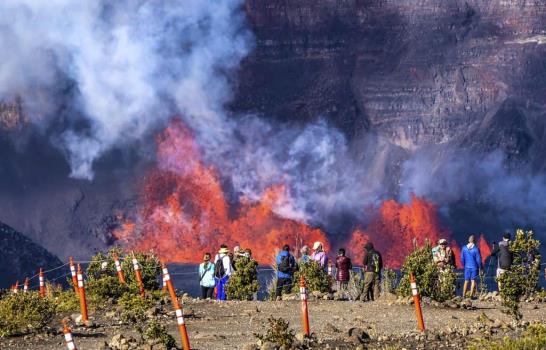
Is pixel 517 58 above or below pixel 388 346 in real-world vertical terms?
above

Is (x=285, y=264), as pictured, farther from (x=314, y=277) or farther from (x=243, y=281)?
(x=243, y=281)

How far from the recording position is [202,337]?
2928 cm

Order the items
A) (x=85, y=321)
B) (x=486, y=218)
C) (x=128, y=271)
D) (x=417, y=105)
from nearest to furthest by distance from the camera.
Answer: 1. (x=85, y=321)
2. (x=128, y=271)
3. (x=486, y=218)
4. (x=417, y=105)

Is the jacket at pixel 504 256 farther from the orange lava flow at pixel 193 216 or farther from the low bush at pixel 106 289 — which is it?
the orange lava flow at pixel 193 216

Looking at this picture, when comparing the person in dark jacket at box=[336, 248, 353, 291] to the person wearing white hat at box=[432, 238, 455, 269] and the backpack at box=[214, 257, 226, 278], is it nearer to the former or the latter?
the person wearing white hat at box=[432, 238, 455, 269]

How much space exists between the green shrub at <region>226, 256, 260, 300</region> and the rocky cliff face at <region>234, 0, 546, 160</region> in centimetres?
9025

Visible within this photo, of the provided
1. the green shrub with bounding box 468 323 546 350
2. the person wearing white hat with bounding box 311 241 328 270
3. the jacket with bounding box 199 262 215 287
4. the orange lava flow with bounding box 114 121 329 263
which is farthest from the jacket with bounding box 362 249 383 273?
the orange lava flow with bounding box 114 121 329 263

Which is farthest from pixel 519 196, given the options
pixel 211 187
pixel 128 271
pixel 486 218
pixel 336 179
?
pixel 128 271

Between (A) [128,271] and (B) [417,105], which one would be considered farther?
(B) [417,105]

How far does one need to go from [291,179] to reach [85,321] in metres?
88.8

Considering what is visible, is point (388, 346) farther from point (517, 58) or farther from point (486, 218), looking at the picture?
point (517, 58)

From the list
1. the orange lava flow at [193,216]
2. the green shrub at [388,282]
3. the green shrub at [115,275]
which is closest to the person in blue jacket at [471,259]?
the green shrub at [388,282]

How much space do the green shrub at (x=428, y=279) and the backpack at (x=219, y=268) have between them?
5342 millimetres

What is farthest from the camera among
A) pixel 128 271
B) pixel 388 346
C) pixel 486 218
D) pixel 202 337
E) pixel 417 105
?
pixel 417 105
